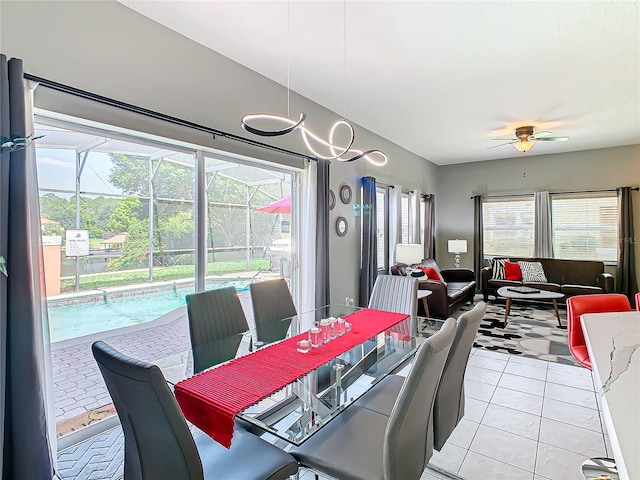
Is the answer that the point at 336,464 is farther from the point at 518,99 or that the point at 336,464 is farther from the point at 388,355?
the point at 518,99

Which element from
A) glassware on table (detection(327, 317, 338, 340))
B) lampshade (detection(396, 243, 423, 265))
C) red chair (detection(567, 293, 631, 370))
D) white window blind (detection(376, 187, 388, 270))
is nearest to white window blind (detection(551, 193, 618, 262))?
lampshade (detection(396, 243, 423, 265))

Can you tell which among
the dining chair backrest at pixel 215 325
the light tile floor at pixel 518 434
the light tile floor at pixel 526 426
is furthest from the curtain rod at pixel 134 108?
the light tile floor at pixel 526 426

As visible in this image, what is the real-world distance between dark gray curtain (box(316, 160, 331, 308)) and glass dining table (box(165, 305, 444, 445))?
1.51 meters

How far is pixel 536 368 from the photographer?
3.41m

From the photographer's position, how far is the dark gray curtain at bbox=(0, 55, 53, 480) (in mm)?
1710

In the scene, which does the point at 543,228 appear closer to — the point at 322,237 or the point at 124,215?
the point at 322,237

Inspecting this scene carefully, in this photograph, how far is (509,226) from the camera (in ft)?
23.3

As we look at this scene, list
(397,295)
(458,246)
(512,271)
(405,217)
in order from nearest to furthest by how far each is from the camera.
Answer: (397,295), (512,271), (405,217), (458,246)

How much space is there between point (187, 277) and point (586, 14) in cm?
359

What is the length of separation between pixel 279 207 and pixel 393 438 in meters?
2.89

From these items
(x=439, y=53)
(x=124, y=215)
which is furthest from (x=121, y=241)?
(x=439, y=53)

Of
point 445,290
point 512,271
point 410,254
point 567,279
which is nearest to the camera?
point 445,290

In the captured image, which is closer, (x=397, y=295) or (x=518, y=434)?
(x=518, y=434)

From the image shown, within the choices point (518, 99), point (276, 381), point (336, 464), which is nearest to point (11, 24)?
point (276, 381)
